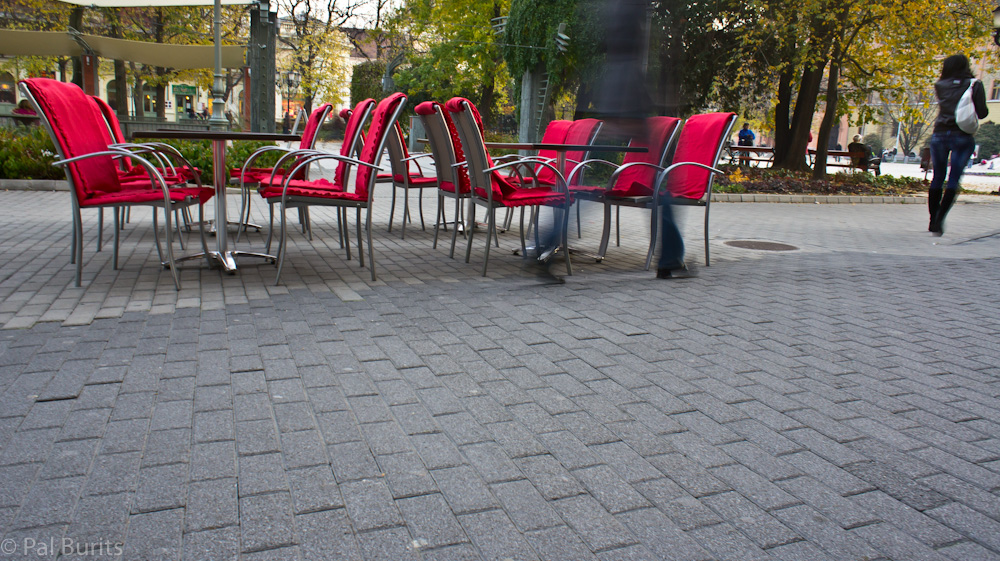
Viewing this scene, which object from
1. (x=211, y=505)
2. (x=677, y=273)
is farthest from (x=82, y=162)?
(x=677, y=273)

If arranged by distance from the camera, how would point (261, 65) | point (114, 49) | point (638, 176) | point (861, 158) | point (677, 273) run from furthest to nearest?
point (861, 158) < point (114, 49) < point (261, 65) < point (638, 176) < point (677, 273)

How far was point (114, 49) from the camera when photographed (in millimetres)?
18344

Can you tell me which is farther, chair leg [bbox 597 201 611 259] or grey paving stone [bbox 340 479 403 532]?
chair leg [bbox 597 201 611 259]

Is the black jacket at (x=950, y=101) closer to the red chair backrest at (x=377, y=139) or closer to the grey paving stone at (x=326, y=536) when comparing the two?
the red chair backrest at (x=377, y=139)

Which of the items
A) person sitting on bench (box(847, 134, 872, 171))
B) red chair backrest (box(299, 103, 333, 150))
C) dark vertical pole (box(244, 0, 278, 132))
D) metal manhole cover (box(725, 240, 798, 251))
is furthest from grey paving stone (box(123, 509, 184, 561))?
person sitting on bench (box(847, 134, 872, 171))

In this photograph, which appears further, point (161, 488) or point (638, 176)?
point (638, 176)

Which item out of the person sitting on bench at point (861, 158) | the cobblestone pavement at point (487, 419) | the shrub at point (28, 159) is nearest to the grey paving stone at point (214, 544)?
the cobblestone pavement at point (487, 419)

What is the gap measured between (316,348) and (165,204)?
1.76m

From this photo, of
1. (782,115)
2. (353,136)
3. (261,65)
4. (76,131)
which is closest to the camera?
(76,131)

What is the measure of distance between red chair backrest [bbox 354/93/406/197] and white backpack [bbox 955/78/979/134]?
6.50m

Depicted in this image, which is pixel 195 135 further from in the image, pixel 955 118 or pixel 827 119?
pixel 827 119

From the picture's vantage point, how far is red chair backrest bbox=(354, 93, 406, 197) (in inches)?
194

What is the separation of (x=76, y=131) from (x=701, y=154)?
4.38 m

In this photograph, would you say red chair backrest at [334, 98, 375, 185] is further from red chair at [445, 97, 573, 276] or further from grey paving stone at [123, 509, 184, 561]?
grey paving stone at [123, 509, 184, 561]
